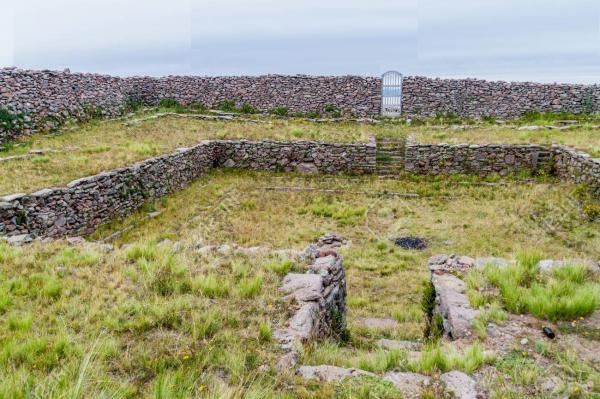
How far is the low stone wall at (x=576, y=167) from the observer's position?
1349 cm

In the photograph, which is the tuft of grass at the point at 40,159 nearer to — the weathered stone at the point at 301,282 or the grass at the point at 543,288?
the weathered stone at the point at 301,282

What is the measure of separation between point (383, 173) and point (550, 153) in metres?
6.21

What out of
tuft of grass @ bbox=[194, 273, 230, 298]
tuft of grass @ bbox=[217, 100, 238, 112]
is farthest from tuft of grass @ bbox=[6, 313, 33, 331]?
tuft of grass @ bbox=[217, 100, 238, 112]

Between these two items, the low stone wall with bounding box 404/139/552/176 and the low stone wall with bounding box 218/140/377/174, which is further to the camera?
the low stone wall with bounding box 218/140/377/174

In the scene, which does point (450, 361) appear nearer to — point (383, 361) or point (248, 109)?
point (383, 361)

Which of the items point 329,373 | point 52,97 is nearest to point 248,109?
point 52,97

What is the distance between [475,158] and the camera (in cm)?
1706

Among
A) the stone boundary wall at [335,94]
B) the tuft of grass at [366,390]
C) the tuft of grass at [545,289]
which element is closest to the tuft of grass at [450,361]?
the tuft of grass at [366,390]

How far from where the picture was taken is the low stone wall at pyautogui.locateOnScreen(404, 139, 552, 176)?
16.8m

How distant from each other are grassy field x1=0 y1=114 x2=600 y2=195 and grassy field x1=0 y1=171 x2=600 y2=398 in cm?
215

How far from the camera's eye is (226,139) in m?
19.1

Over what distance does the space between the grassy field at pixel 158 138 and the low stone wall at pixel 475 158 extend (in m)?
0.99

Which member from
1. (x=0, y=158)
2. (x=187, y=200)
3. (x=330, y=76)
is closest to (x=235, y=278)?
(x=187, y=200)

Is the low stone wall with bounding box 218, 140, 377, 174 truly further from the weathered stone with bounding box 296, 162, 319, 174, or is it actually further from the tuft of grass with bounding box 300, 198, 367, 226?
the tuft of grass with bounding box 300, 198, 367, 226
